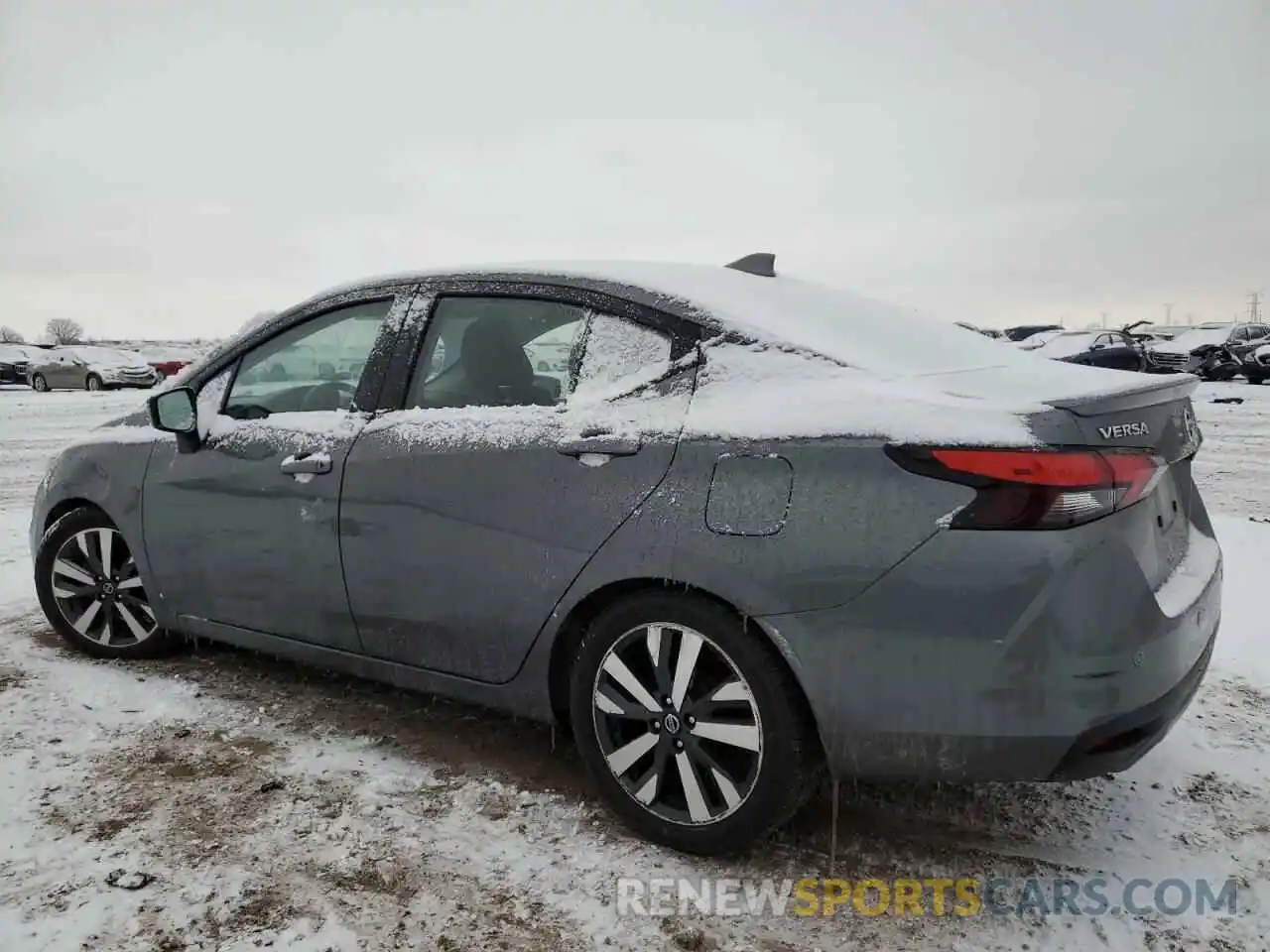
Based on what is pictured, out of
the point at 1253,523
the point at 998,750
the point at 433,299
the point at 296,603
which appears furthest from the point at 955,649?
the point at 1253,523

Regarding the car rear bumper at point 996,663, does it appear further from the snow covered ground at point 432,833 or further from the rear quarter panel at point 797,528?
the snow covered ground at point 432,833

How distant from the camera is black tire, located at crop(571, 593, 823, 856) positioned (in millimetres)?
2334

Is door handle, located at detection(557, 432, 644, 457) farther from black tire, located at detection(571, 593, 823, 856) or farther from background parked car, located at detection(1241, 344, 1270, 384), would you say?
background parked car, located at detection(1241, 344, 1270, 384)

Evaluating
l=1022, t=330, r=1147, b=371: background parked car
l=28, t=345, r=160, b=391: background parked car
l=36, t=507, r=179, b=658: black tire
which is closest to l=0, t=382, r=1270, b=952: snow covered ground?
l=36, t=507, r=179, b=658: black tire

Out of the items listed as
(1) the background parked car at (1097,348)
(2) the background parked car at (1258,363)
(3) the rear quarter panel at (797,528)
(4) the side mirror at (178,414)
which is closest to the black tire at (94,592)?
(4) the side mirror at (178,414)

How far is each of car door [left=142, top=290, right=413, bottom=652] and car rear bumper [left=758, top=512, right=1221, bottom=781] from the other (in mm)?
1614

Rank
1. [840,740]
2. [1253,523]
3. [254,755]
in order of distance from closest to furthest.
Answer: [840,740]
[254,755]
[1253,523]

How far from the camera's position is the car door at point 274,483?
3.16 meters

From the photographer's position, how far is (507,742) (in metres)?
3.26

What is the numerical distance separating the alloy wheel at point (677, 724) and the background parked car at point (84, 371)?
28.8 m

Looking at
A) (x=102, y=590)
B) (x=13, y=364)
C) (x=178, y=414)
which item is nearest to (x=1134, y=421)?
(x=178, y=414)

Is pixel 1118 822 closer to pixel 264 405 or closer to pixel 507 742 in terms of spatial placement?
pixel 507 742

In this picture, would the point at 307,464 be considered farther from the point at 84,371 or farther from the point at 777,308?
the point at 84,371

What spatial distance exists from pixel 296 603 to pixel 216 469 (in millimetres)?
616
